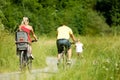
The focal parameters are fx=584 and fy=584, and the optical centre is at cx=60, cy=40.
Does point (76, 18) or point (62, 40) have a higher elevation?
point (62, 40)

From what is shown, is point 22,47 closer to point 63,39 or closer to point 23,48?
point 23,48

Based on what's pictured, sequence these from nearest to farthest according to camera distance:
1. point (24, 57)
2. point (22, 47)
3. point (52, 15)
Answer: point (22, 47) < point (24, 57) < point (52, 15)

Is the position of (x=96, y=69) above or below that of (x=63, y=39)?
above

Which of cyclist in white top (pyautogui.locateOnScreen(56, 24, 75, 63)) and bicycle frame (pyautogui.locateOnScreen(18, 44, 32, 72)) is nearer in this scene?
bicycle frame (pyautogui.locateOnScreen(18, 44, 32, 72))

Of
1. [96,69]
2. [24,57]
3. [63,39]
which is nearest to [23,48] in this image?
[24,57]

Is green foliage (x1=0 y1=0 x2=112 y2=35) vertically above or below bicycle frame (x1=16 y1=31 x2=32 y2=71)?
below

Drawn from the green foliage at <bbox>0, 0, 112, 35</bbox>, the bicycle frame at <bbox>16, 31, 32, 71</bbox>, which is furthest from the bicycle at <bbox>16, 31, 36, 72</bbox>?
the green foliage at <bbox>0, 0, 112, 35</bbox>

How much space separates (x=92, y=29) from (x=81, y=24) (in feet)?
9.95

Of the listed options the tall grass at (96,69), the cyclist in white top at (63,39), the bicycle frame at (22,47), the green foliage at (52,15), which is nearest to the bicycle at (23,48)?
the bicycle frame at (22,47)

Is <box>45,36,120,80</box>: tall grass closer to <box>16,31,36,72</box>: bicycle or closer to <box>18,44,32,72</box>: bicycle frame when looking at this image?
<box>16,31,36,72</box>: bicycle

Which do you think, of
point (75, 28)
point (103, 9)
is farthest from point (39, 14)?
point (103, 9)

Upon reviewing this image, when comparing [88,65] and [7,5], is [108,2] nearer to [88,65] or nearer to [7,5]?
[7,5]

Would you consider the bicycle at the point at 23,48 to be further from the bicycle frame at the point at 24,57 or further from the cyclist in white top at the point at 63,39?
the cyclist in white top at the point at 63,39

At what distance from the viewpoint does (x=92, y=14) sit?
221 ft
